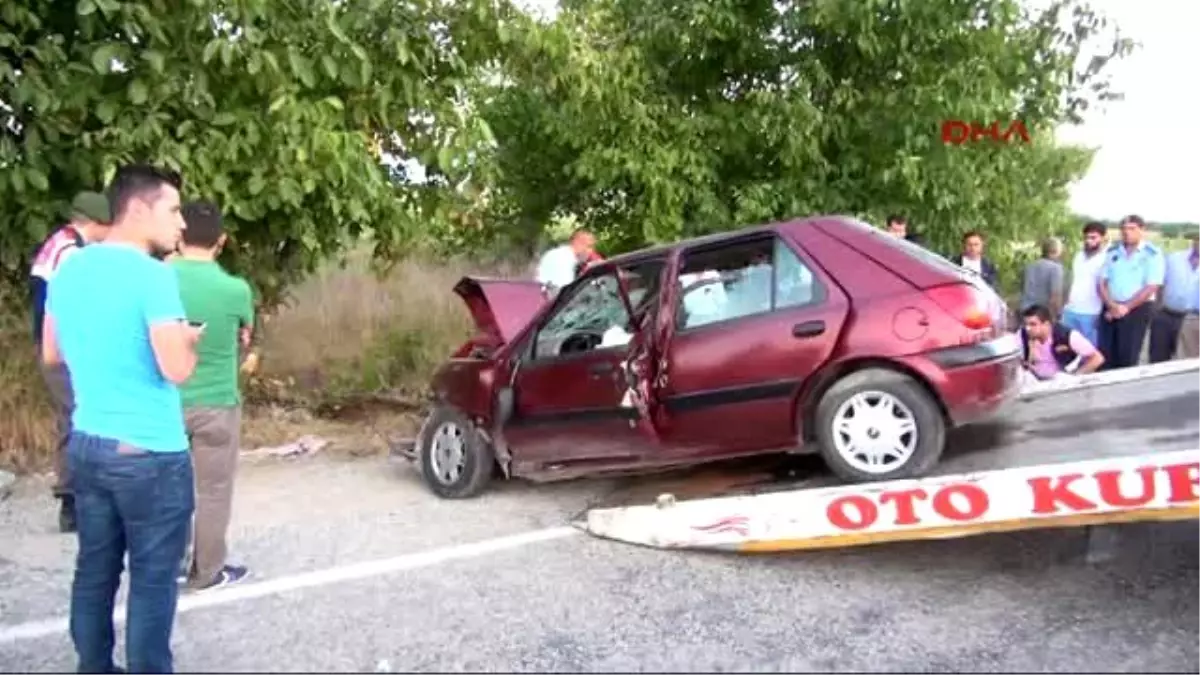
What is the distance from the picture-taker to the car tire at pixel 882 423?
15.9ft

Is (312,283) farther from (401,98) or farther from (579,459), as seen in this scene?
(579,459)

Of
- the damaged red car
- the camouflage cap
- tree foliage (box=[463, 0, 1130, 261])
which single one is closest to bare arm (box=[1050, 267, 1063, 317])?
tree foliage (box=[463, 0, 1130, 261])

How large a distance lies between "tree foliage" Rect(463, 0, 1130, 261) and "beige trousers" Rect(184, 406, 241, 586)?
17.3 feet

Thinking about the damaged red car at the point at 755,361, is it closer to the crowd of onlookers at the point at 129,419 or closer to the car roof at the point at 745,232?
the car roof at the point at 745,232

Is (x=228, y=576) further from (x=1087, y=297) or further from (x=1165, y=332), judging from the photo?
(x=1165, y=332)

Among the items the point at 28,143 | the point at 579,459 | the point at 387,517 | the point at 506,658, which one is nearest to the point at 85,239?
the point at 28,143

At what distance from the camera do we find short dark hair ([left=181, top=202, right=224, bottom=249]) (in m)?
4.37

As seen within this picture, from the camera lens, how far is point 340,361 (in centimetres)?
1069

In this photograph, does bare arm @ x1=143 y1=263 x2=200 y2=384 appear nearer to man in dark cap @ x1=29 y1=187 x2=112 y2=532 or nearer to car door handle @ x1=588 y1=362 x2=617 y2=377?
man in dark cap @ x1=29 y1=187 x2=112 y2=532

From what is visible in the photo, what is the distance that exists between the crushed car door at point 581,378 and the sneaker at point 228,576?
1705 mm

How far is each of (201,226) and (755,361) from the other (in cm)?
256

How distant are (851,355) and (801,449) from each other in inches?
21.3

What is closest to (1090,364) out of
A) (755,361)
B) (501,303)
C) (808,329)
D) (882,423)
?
(882,423)

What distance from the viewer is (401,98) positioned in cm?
739
